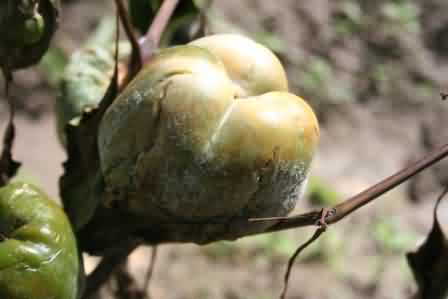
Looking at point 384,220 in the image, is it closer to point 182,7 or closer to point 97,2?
point 97,2

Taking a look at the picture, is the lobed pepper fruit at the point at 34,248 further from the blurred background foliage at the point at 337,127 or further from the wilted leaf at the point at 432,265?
the blurred background foliage at the point at 337,127

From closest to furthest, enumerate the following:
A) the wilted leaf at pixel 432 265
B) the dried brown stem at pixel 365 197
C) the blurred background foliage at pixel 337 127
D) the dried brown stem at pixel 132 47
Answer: the dried brown stem at pixel 365 197 < the dried brown stem at pixel 132 47 < the wilted leaf at pixel 432 265 < the blurred background foliage at pixel 337 127

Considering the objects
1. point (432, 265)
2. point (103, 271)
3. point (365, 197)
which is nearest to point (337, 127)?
Result: point (432, 265)

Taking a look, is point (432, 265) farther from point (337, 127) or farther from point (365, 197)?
point (337, 127)

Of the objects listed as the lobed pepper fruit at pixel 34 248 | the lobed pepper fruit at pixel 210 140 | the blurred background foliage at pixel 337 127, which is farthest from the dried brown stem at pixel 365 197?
the blurred background foliage at pixel 337 127

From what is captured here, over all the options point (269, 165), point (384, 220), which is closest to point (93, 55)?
point (269, 165)

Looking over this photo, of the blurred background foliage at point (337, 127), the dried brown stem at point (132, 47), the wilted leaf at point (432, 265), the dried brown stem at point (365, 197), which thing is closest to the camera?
the dried brown stem at point (365, 197)
